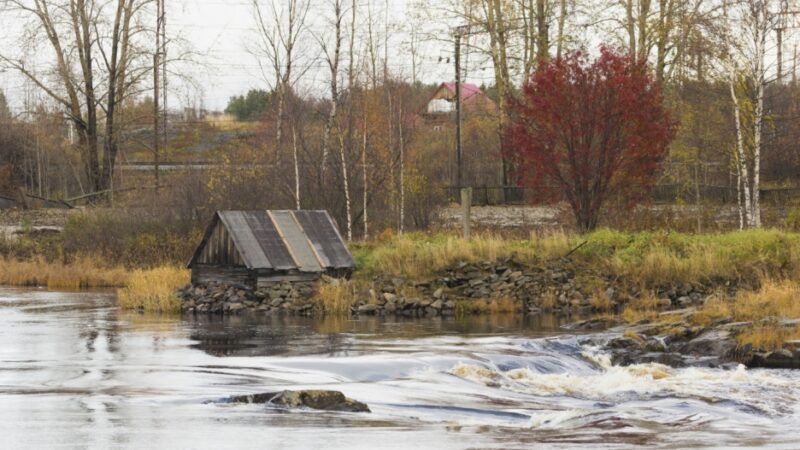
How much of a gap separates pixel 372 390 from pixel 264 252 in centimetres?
1422

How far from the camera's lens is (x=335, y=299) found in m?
30.0

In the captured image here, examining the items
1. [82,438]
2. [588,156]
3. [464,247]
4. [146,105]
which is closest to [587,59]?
[588,156]

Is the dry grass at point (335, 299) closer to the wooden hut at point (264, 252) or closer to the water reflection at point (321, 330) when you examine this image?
the water reflection at point (321, 330)

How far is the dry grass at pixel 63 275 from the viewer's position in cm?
4169

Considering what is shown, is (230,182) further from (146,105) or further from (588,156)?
(146,105)

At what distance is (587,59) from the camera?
124 ft

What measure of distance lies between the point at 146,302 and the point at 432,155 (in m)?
39.8

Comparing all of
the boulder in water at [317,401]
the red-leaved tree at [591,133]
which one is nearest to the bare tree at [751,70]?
the red-leaved tree at [591,133]

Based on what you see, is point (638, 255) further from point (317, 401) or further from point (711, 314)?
point (317, 401)

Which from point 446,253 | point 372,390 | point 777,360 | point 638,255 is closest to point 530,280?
point 446,253

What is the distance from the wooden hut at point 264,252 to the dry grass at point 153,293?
37.8 inches

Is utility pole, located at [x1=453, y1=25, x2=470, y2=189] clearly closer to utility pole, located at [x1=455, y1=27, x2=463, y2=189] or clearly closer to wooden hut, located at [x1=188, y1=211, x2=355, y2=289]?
utility pole, located at [x1=455, y1=27, x2=463, y2=189]

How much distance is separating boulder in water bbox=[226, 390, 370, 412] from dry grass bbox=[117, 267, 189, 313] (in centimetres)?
1609

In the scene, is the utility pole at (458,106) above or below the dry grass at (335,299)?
above
